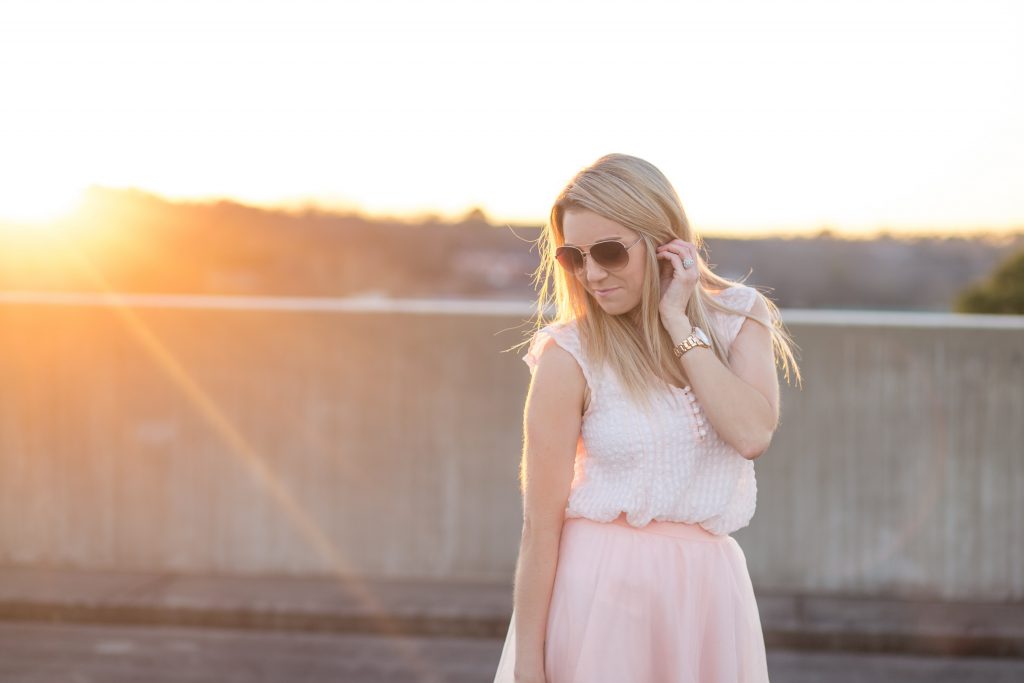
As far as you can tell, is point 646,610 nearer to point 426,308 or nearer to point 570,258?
point 570,258

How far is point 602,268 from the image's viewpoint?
2.44 meters

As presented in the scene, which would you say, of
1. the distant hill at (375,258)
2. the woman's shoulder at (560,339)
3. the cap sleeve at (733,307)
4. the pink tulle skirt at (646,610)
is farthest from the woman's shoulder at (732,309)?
the distant hill at (375,258)

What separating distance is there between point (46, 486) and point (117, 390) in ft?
2.29

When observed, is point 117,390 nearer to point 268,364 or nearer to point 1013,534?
point 268,364

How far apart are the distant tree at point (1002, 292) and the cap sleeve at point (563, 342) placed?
8.67 meters

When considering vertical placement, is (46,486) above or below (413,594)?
above

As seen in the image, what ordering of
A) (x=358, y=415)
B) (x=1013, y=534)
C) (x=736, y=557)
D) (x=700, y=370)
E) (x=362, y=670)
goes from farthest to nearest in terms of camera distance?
(x=358, y=415), (x=1013, y=534), (x=362, y=670), (x=736, y=557), (x=700, y=370)

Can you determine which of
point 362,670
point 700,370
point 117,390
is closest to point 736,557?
point 700,370

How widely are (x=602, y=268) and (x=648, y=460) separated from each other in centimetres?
43

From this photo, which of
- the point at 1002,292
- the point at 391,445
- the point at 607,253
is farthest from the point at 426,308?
the point at 1002,292

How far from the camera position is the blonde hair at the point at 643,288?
243 centimetres

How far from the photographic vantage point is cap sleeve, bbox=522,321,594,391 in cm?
241

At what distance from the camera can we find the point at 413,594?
20.1ft

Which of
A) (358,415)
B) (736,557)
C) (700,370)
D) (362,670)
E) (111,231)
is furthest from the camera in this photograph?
(111,231)
